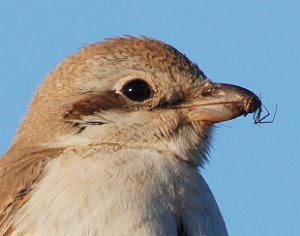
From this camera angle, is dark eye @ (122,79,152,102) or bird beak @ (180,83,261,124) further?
bird beak @ (180,83,261,124)

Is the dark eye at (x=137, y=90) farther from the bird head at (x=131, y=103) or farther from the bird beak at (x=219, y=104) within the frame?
the bird beak at (x=219, y=104)

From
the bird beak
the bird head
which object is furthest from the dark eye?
the bird beak

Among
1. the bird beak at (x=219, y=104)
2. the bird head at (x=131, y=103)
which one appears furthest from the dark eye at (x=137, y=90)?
the bird beak at (x=219, y=104)

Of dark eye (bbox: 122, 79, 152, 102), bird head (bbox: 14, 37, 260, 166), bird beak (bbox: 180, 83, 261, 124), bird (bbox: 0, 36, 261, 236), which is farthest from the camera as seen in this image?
bird beak (bbox: 180, 83, 261, 124)

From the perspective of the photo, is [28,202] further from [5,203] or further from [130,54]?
[130,54]

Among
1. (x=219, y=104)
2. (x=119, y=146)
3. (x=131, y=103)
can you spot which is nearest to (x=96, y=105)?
(x=131, y=103)

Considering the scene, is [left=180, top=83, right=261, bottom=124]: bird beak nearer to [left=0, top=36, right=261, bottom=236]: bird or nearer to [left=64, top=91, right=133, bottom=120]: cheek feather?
[left=0, top=36, right=261, bottom=236]: bird

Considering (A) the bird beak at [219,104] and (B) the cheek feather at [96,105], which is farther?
(A) the bird beak at [219,104]

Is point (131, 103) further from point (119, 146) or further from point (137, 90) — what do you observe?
point (119, 146)
